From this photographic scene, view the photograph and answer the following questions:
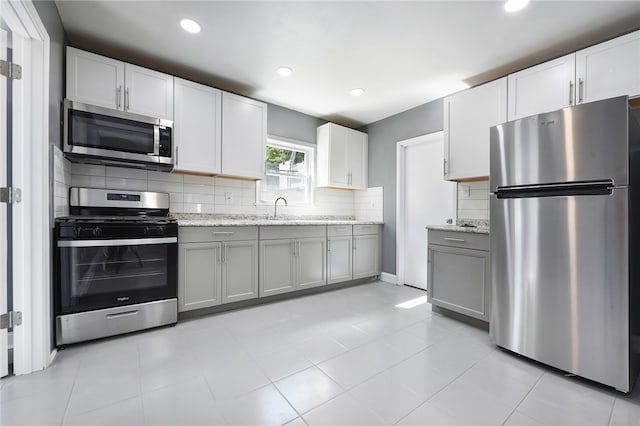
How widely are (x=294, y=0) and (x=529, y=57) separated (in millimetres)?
2185

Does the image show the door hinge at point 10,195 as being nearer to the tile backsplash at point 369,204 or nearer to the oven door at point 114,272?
the oven door at point 114,272

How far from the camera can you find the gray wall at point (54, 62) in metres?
1.75

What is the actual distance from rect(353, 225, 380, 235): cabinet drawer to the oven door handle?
88.5 inches

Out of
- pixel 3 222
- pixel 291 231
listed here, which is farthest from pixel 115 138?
pixel 291 231

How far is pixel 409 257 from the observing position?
3.84 metres

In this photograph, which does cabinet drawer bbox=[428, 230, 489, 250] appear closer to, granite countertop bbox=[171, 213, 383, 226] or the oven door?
granite countertop bbox=[171, 213, 383, 226]

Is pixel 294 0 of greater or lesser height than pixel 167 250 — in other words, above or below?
above

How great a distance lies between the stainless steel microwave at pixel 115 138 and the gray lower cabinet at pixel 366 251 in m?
2.44

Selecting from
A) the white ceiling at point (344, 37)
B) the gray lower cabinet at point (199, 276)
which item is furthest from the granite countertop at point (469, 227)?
the gray lower cabinet at point (199, 276)

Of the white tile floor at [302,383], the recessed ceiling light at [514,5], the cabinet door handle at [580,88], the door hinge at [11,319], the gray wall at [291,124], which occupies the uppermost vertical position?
the recessed ceiling light at [514,5]

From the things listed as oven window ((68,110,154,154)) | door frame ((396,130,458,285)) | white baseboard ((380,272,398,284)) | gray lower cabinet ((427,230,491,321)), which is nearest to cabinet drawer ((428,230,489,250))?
gray lower cabinet ((427,230,491,321))

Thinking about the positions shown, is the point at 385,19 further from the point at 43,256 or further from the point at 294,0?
the point at 43,256

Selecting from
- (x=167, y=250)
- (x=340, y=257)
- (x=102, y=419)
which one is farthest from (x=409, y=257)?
(x=102, y=419)

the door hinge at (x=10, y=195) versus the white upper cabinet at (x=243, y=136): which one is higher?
the white upper cabinet at (x=243, y=136)
